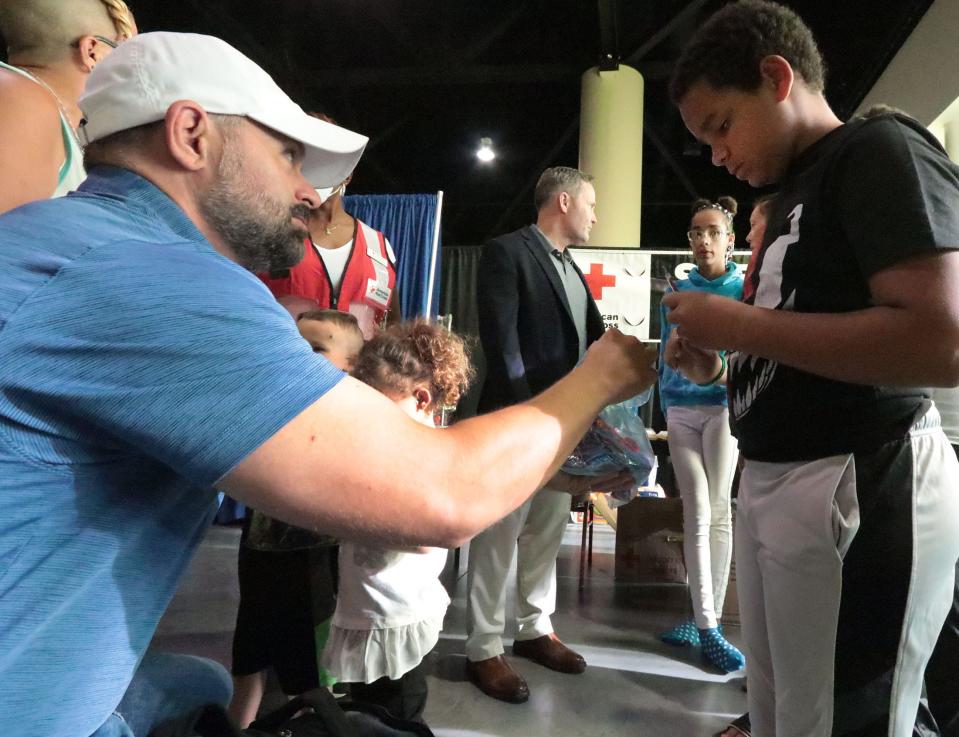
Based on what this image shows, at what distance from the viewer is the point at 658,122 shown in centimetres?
724

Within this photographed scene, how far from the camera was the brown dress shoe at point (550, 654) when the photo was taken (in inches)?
85.8

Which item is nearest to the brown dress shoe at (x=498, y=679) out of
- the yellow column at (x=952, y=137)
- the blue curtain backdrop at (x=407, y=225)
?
the blue curtain backdrop at (x=407, y=225)

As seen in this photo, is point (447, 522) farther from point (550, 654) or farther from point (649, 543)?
point (649, 543)

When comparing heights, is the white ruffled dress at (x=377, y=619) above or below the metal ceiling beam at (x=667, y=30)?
below

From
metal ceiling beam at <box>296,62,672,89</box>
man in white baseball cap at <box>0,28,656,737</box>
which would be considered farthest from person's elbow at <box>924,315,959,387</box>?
metal ceiling beam at <box>296,62,672,89</box>

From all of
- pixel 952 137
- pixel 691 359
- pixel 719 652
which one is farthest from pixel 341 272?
pixel 952 137

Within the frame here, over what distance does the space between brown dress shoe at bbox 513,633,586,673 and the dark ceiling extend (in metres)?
4.17

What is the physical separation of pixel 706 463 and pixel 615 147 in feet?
13.4

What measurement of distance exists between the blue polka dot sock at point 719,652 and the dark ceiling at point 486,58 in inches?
161

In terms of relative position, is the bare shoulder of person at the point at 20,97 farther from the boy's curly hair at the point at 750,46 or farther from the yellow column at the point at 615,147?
the yellow column at the point at 615,147

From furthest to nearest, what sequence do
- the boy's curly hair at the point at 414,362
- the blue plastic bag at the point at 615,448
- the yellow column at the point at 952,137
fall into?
the yellow column at the point at 952,137 → the boy's curly hair at the point at 414,362 → the blue plastic bag at the point at 615,448

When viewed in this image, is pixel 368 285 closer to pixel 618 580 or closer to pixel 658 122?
pixel 618 580

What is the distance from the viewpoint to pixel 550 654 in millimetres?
2227

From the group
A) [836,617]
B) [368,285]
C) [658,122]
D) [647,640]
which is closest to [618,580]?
[647,640]
